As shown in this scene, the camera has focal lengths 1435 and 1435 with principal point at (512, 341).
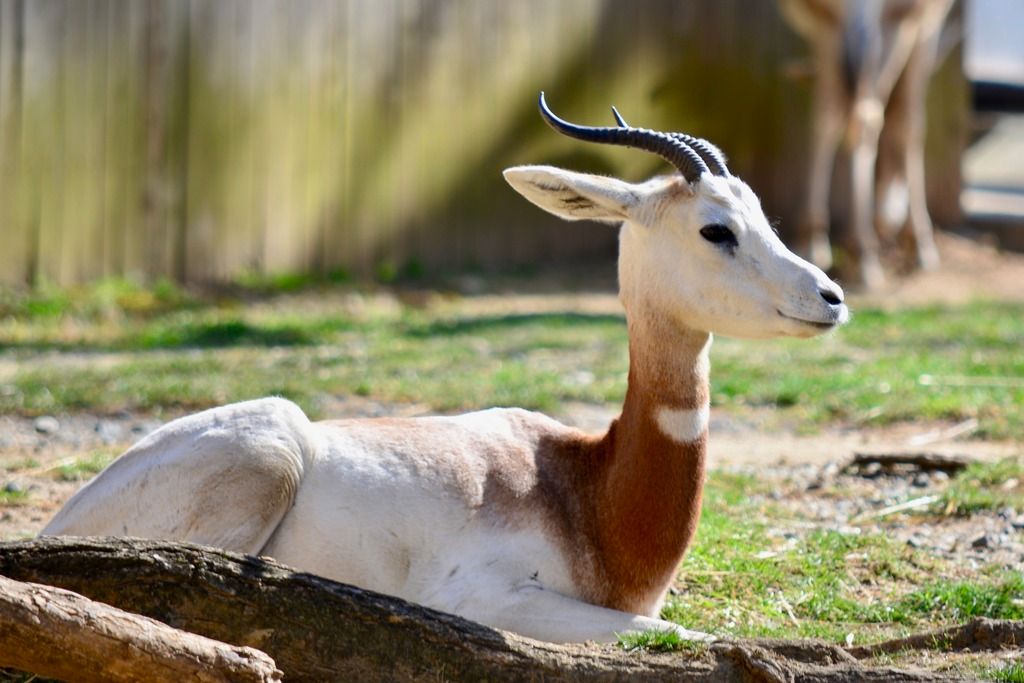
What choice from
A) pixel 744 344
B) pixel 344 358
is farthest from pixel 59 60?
pixel 744 344

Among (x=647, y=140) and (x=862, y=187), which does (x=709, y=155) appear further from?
(x=862, y=187)

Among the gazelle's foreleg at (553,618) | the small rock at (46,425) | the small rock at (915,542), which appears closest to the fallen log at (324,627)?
the gazelle's foreleg at (553,618)

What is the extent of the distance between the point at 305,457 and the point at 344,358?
4.94 meters

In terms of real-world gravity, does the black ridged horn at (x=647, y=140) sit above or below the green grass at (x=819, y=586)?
above

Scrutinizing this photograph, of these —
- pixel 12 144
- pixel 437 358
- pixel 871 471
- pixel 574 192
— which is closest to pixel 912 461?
pixel 871 471

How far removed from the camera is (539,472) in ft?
13.9

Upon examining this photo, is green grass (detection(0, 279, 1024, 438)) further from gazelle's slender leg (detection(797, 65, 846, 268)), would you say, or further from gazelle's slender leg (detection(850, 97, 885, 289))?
gazelle's slender leg (detection(797, 65, 846, 268))

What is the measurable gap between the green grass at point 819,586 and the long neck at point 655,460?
430 millimetres

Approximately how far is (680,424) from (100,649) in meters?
1.83

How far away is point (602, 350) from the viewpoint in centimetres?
959

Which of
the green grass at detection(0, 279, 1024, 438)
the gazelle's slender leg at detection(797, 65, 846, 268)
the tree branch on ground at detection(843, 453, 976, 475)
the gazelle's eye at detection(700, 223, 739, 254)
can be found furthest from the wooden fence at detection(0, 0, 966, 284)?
the gazelle's eye at detection(700, 223, 739, 254)

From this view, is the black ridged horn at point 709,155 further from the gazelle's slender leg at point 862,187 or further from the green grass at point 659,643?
the gazelle's slender leg at point 862,187

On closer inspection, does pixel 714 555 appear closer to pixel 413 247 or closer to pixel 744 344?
pixel 744 344

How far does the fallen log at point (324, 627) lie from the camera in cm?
325
